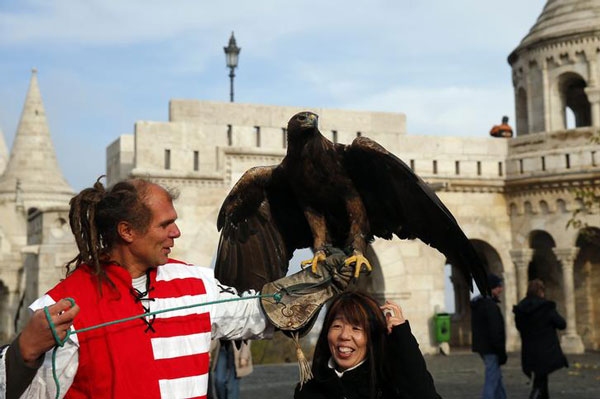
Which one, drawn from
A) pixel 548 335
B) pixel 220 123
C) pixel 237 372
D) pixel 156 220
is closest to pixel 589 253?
pixel 220 123

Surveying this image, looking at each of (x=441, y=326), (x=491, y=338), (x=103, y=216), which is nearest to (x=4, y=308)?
(x=441, y=326)

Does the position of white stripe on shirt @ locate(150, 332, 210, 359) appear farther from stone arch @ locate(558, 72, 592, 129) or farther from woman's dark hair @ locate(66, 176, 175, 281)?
stone arch @ locate(558, 72, 592, 129)

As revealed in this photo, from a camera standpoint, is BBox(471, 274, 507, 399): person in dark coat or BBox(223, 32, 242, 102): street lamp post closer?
BBox(471, 274, 507, 399): person in dark coat

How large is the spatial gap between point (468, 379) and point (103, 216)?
11.2m

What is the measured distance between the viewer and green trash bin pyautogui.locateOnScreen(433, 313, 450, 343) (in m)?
16.9

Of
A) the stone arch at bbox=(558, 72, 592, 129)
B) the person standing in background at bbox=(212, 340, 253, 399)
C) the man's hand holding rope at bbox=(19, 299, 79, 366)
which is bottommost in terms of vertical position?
the person standing in background at bbox=(212, 340, 253, 399)

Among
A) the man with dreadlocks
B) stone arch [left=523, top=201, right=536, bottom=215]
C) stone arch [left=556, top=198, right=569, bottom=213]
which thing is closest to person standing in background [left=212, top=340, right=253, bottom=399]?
the man with dreadlocks

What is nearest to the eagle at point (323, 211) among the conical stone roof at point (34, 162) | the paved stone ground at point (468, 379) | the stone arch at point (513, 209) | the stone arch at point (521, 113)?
the paved stone ground at point (468, 379)

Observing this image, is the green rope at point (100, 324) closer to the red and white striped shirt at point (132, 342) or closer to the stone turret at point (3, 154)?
the red and white striped shirt at point (132, 342)

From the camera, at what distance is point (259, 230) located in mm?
3756

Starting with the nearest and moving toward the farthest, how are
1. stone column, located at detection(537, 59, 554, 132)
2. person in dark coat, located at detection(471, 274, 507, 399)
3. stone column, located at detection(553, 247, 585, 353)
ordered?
person in dark coat, located at detection(471, 274, 507, 399) < stone column, located at detection(553, 247, 585, 353) < stone column, located at detection(537, 59, 554, 132)

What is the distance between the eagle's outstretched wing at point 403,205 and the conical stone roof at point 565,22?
16804 millimetres

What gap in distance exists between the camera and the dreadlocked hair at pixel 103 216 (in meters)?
2.58

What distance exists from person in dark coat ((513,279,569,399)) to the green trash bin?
816 cm
